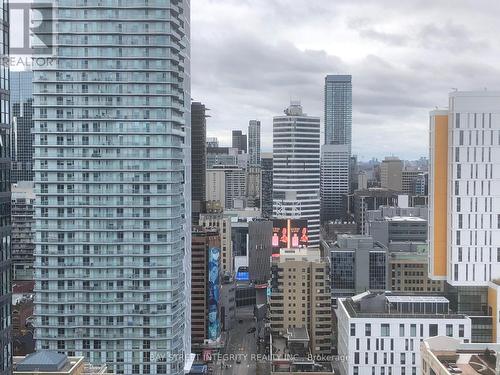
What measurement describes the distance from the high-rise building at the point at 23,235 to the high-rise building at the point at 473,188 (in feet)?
311

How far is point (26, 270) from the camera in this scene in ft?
492

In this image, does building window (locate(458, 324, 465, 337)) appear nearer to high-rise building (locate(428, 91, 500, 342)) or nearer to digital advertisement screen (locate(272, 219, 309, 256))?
high-rise building (locate(428, 91, 500, 342))

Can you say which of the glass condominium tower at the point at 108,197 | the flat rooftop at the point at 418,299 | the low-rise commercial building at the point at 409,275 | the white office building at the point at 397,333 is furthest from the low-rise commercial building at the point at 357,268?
the glass condominium tower at the point at 108,197

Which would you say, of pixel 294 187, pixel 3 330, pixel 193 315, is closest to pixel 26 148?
pixel 294 187

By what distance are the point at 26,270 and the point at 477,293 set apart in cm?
10011

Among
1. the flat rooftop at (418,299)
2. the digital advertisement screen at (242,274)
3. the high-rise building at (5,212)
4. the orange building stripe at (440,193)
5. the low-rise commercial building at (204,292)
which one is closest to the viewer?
the high-rise building at (5,212)

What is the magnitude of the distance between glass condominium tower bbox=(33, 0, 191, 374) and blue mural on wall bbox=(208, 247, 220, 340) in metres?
43.0

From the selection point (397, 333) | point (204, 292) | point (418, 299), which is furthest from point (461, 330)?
point (204, 292)

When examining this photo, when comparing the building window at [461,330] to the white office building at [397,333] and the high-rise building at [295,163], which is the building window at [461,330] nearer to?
the white office building at [397,333]

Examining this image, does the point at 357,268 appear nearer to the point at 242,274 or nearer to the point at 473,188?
the point at 473,188

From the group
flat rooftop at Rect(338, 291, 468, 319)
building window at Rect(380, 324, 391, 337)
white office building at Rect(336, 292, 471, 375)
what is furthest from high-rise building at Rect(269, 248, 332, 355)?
building window at Rect(380, 324, 391, 337)

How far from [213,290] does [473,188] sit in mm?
47812

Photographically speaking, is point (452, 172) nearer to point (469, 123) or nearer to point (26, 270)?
point (469, 123)

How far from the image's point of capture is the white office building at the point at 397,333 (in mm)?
80625
